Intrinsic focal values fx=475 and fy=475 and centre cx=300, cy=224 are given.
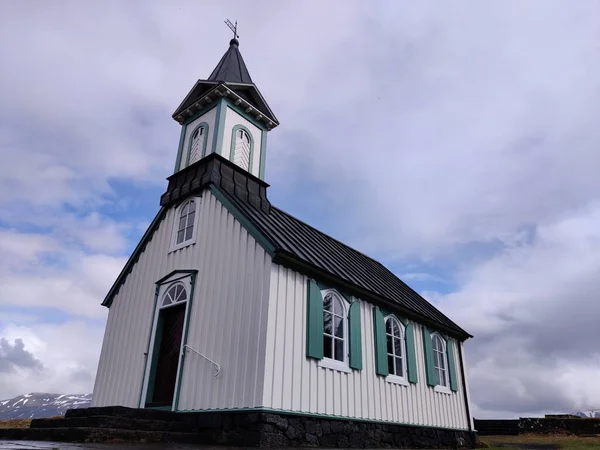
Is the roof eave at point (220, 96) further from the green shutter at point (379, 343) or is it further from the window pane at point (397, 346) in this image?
the window pane at point (397, 346)

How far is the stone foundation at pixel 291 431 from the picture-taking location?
25.9 feet

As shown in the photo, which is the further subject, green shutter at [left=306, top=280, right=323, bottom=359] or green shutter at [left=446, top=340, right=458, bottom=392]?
green shutter at [left=446, top=340, right=458, bottom=392]

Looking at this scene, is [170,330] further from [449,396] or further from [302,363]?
[449,396]

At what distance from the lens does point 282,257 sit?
9.12 metres

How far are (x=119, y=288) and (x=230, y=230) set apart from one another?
4422 mm

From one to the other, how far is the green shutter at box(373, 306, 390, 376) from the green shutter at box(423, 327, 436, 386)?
2003 mm

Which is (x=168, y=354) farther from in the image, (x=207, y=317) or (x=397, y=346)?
(x=397, y=346)

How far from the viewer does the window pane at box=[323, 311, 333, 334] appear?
9938mm

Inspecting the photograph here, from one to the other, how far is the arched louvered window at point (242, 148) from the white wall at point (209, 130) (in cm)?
60

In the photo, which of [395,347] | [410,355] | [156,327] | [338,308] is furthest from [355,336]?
[156,327]

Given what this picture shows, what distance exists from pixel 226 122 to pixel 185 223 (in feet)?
10.4

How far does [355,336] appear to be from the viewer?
34.1ft

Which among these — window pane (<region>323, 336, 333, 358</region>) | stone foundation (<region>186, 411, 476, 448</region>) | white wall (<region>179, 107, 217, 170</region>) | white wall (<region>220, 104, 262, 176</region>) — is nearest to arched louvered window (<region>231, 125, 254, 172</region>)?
white wall (<region>220, 104, 262, 176</region>)

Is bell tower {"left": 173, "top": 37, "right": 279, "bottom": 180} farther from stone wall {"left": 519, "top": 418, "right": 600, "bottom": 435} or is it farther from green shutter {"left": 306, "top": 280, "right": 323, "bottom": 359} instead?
stone wall {"left": 519, "top": 418, "right": 600, "bottom": 435}
